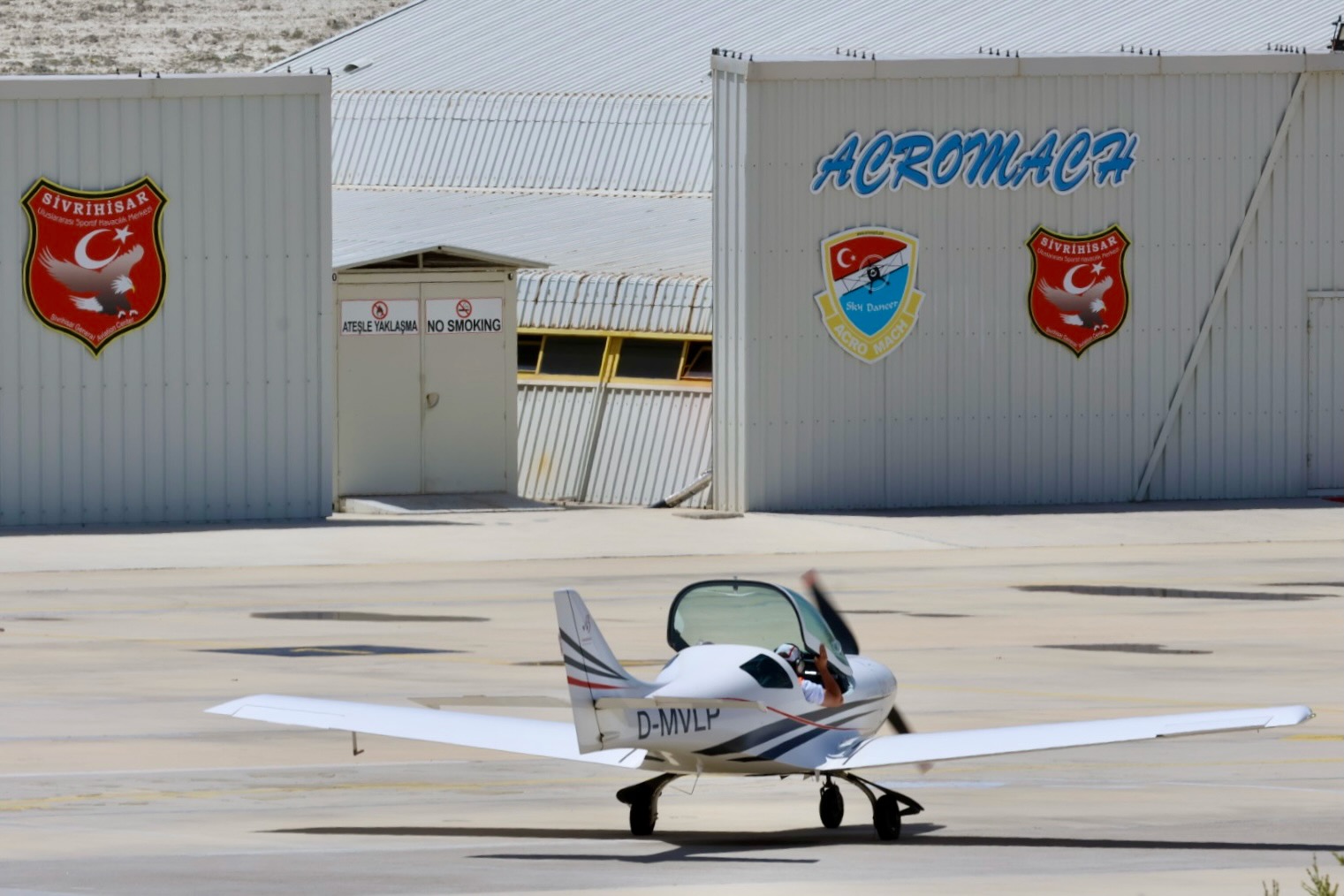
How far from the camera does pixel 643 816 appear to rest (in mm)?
14781

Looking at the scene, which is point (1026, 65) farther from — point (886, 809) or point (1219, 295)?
point (886, 809)

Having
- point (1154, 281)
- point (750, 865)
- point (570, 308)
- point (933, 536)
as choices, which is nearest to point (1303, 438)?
point (1154, 281)

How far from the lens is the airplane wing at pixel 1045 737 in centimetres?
1391

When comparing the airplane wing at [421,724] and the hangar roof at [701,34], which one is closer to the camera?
the airplane wing at [421,724]

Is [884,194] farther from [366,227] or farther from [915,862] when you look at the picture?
[915,862]

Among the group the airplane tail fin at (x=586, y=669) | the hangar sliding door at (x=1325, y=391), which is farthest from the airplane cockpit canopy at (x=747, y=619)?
the hangar sliding door at (x=1325, y=391)

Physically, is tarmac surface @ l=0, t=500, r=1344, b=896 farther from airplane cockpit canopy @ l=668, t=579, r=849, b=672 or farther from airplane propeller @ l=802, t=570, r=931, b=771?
airplane cockpit canopy @ l=668, t=579, r=849, b=672

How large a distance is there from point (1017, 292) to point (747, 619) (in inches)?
802

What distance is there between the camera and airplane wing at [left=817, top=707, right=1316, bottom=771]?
13914 mm

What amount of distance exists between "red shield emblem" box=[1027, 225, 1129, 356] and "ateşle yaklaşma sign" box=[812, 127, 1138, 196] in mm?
774

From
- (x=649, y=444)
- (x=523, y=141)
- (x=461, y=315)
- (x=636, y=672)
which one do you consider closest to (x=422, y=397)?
(x=461, y=315)

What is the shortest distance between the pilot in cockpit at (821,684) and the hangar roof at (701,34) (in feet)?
96.3

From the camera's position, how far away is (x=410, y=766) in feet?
58.5

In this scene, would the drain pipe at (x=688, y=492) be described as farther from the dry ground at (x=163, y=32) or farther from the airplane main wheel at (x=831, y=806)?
the dry ground at (x=163, y=32)
